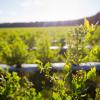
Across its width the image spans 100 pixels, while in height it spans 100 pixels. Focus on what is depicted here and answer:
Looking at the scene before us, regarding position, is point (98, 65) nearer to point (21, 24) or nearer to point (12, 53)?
point (12, 53)

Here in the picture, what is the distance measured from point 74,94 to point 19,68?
565cm

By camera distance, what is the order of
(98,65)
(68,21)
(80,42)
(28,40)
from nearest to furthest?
(80,42), (98,65), (28,40), (68,21)

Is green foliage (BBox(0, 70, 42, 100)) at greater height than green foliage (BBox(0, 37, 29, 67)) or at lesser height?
greater

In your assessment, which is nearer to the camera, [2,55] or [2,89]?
[2,89]

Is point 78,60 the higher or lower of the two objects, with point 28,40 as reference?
higher

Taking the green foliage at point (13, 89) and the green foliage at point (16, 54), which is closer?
the green foliage at point (13, 89)

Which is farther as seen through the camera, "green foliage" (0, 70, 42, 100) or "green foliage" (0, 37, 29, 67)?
"green foliage" (0, 37, 29, 67)

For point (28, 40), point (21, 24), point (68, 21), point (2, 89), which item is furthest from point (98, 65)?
point (21, 24)

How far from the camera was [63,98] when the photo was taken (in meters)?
2.71

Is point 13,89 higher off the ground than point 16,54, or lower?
higher

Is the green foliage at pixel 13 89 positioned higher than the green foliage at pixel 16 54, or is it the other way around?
the green foliage at pixel 13 89

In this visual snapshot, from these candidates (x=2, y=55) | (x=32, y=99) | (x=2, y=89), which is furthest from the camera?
(x=2, y=55)

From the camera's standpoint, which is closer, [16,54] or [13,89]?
[13,89]

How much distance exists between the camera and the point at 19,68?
819 centimetres
